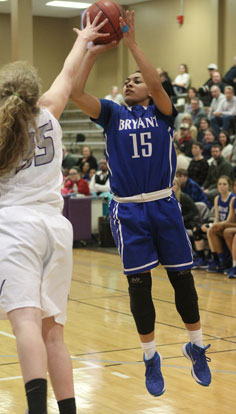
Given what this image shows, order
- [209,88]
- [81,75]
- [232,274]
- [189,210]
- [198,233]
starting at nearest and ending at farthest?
[81,75] < [232,274] < [198,233] < [189,210] < [209,88]

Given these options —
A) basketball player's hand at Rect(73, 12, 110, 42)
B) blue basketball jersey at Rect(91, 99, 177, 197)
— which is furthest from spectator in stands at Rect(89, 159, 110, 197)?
basketball player's hand at Rect(73, 12, 110, 42)

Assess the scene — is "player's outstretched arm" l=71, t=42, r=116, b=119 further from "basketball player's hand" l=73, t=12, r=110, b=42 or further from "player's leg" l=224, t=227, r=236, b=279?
"player's leg" l=224, t=227, r=236, b=279

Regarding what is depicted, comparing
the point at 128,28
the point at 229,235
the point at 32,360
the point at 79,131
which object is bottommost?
the point at 229,235

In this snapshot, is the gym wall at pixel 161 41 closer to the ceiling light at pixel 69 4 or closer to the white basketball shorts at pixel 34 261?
the ceiling light at pixel 69 4

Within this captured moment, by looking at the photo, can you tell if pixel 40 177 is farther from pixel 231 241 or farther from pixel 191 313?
pixel 231 241

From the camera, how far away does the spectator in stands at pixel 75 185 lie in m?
12.3

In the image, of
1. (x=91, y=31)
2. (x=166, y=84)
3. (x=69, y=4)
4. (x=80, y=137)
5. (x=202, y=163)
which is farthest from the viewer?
(x=69, y=4)

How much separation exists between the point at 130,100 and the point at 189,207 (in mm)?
5510

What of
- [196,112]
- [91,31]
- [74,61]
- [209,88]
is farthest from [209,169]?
[74,61]

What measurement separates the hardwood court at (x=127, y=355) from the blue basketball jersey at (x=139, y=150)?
1.26 metres

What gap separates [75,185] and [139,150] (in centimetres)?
829

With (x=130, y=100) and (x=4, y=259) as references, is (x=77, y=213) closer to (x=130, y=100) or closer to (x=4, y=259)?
(x=130, y=100)

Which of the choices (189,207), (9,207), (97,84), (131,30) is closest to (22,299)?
(9,207)

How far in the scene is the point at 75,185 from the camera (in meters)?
12.3
